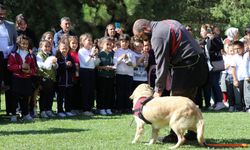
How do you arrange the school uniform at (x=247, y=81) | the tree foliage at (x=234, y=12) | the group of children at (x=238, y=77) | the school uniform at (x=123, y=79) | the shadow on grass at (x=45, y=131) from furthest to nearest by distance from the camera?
the tree foliage at (x=234, y=12) < the group of children at (x=238, y=77) < the school uniform at (x=247, y=81) < the school uniform at (x=123, y=79) < the shadow on grass at (x=45, y=131)

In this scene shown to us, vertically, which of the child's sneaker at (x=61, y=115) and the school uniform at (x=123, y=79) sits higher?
the school uniform at (x=123, y=79)

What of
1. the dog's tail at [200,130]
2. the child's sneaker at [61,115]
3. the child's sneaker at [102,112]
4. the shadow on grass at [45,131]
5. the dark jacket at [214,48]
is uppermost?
the dark jacket at [214,48]

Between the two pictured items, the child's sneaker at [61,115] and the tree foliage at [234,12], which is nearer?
the child's sneaker at [61,115]

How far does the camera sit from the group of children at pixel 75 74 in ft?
37.1

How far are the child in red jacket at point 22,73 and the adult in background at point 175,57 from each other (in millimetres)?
3947

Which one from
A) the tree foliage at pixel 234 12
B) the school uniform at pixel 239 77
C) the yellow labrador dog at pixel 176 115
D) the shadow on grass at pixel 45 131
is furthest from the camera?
the tree foliage at pixel 234 12

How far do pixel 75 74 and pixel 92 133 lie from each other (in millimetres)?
3244

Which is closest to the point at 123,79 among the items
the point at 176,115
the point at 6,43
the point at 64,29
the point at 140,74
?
the point at 140,74

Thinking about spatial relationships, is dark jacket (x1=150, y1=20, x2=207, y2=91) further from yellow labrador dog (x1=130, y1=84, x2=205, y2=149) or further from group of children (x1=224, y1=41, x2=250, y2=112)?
group of children (x1=224, y1=41, x2=250, y2=112)

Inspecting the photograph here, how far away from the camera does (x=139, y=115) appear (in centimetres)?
800

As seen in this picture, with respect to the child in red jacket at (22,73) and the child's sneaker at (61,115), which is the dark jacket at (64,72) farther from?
the child in red jacket at (22,73)

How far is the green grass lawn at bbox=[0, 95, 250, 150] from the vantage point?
26.0 ft

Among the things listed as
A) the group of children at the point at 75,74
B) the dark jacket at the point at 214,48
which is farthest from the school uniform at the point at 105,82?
the dark jacket at the point at 214,48

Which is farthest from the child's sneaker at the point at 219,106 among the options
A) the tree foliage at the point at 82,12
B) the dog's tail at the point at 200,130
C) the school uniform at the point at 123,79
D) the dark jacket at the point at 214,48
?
the dog's tail at the point at 200,130
